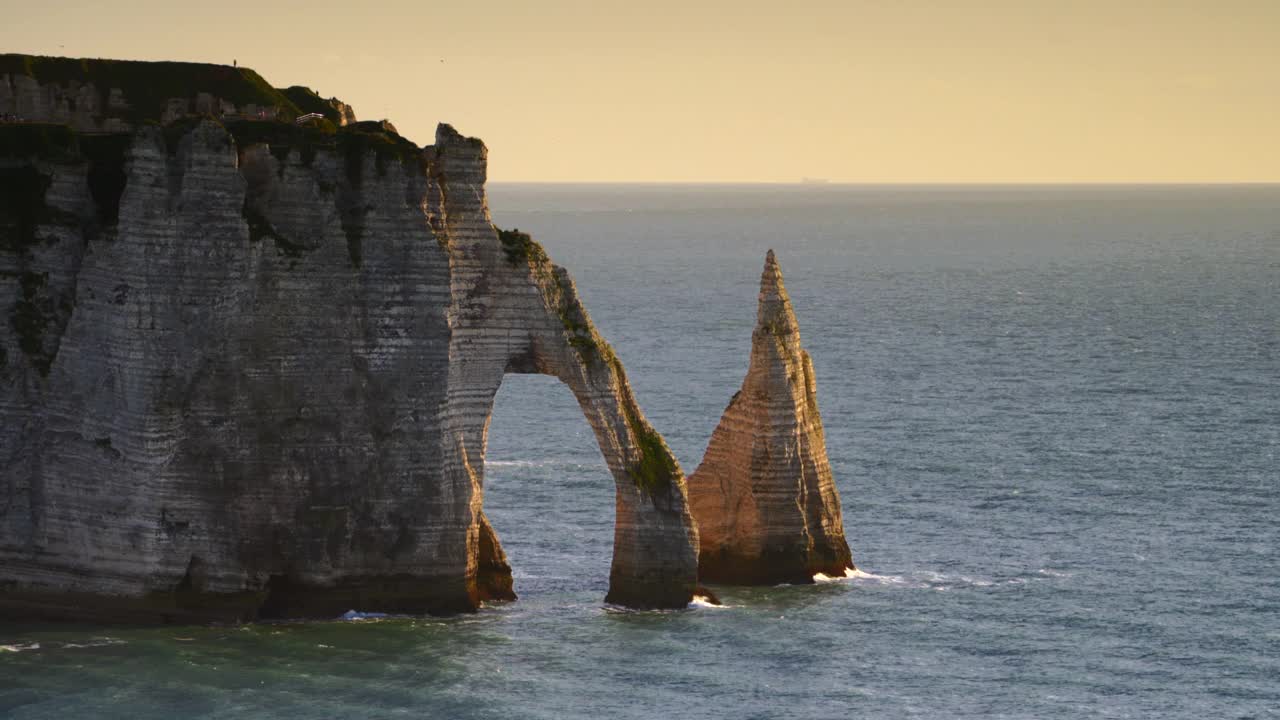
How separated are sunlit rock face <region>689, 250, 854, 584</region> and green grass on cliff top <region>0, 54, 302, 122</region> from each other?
16150 mm

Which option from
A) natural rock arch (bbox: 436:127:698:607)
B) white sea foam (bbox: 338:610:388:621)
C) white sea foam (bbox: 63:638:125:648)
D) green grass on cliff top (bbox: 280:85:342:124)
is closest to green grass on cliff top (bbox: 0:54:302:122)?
green grass on cliff top (bbox: 280:85:342:124)

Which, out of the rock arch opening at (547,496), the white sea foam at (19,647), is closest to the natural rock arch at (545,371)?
the rock arch opening at (547,496)

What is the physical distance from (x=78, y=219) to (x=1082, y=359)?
292ft

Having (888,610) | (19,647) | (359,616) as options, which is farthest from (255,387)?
(888,610)

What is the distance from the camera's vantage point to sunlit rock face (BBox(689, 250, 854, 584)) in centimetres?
6203

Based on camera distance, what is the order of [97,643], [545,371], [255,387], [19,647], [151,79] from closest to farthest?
[19,647], [97,643], [255,387], [545,371], [151,79]

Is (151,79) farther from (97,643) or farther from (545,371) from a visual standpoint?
(97,643)

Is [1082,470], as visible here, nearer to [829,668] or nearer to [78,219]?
[829,668]

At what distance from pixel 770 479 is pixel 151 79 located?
22.1 meters

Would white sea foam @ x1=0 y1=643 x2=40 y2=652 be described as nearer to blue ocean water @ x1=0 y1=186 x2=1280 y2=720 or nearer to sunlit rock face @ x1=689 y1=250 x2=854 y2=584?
blue ocean water @ x1=0 y1=186 x2=1280 y2=720

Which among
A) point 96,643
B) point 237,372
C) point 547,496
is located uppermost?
point 237,372

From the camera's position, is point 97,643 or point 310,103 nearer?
point 97,643

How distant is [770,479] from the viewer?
6194cm

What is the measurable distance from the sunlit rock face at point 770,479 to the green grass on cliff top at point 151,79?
636 inches
